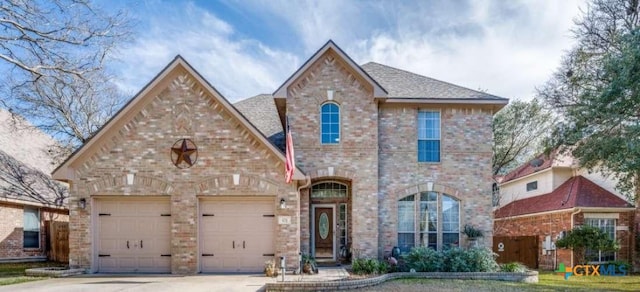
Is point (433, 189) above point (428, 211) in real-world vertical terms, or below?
above

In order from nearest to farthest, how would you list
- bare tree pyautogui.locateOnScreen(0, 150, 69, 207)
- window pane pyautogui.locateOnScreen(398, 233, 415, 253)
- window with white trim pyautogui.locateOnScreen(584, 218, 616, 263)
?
window pane pyautogui.locateOnScreen(398, 233, 415, 253) < bare tree pyautogui.locateOnScreen(0, 150, 69, 207) < window with white trim pyautogui.locateOnScreen(584, 218, 616, 263)

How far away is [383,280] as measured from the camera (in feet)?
39.8

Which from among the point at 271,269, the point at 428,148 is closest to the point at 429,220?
the point at 428,148

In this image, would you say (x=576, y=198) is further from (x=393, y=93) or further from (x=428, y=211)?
(x=393, y=93)

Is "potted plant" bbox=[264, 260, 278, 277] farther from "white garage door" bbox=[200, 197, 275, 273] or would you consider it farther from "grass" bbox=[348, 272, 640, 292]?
"grass" bbox=[348, 272, 640, 292]

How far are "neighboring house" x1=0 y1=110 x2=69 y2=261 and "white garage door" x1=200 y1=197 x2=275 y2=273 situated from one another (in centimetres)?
825

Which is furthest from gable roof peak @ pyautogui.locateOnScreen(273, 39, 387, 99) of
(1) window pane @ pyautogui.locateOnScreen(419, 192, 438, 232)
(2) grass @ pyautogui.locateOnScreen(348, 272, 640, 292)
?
(2) grass @ pyautogui.locateOnScreen(348, 272, 640, 292)

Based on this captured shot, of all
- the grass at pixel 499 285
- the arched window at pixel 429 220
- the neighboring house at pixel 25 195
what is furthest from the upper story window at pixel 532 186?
the neighboring house at pixel 25 195

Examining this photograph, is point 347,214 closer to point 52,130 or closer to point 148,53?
point 148,53

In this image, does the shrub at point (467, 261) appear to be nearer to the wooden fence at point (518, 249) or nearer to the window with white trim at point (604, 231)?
the wooden fence at point (518, 249)

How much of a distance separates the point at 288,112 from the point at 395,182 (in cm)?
452

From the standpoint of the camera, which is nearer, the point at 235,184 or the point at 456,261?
the point at 235,184

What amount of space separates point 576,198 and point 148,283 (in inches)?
678

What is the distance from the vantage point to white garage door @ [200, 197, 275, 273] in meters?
12.8
